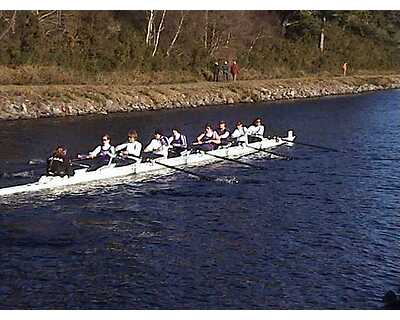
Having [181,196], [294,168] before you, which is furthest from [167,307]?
[294,168]

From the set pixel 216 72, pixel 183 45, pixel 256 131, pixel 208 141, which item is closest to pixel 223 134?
pixel 208 141

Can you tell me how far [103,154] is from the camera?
16.8m

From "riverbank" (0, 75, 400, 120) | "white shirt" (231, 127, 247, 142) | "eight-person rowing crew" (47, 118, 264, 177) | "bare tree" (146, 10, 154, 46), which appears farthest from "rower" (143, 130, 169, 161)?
"bare tree" (146, 10, 154, 46)

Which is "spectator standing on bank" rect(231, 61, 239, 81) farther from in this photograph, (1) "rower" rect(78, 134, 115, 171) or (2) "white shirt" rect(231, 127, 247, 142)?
(1) "rower" rect(78, 134, 115, 171)

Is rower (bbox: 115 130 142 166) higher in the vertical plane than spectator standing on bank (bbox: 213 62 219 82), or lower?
lower

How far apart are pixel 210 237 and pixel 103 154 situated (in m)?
5.34

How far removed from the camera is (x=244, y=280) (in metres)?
10.5

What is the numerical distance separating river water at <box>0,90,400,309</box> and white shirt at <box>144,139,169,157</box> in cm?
133

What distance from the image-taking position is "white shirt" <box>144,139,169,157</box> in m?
18.1

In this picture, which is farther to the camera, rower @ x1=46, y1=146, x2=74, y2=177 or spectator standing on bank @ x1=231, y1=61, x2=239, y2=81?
spectator standing on bank @ x1=231, y1=61, x2=239, y2=81

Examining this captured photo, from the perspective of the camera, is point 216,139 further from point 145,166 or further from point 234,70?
point 234,70
